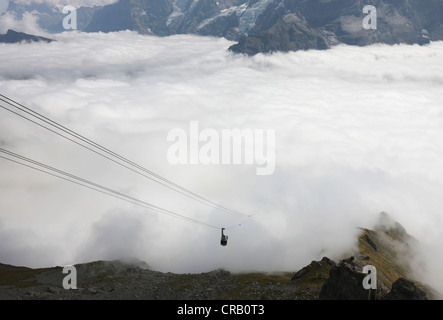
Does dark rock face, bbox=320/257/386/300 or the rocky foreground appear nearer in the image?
dark rock face, bbox=320/257/386/300

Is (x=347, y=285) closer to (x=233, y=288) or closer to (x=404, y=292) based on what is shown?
(x=404, y=292)

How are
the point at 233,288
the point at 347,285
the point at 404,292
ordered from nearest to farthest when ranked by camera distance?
1. the point at 347,285
2. the point at 404,292
3. the point at 233,288

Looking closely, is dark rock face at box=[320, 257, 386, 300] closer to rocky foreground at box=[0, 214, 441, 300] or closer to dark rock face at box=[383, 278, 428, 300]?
rocky foreground at box=[0, 214, 441, 300]

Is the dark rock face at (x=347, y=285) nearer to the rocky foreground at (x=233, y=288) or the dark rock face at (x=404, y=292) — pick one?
the rocky foreground at (x=233, y=288)

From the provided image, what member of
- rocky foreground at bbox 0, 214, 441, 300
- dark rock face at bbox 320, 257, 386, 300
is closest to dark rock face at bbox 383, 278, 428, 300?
rocky foreground at bbox 0, 214, 441, 300

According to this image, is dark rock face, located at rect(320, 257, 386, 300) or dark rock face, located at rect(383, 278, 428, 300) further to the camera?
dark rock face, located at rect(383, 278, 428, 300)

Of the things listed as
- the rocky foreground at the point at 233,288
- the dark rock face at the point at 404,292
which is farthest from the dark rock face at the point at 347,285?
the dark rock face at the point at 404,292

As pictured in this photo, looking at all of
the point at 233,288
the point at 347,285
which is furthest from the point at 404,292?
the point at 233,288

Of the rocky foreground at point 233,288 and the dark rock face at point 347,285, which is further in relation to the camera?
the rocky foreground at point 233,288
